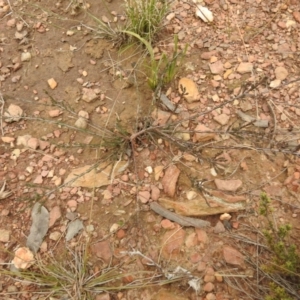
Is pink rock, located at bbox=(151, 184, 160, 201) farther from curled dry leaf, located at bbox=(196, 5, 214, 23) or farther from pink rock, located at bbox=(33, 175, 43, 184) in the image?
curled dry leaf, located at bbox=(196, 5, 214, 23)

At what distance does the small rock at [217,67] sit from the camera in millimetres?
2105

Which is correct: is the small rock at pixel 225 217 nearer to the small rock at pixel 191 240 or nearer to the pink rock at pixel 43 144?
the small rock at pixel 191 240

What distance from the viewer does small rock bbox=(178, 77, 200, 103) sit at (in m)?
2.04

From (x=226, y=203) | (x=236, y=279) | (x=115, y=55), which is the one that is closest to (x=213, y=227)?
(x=226, y=203)

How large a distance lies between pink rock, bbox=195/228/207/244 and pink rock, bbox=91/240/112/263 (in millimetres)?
375

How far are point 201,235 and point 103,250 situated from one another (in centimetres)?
41

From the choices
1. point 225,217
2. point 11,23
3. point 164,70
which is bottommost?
point 225,217

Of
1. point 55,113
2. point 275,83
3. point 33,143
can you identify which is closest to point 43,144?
point 33,143

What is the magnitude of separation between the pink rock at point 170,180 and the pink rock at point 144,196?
8 cm

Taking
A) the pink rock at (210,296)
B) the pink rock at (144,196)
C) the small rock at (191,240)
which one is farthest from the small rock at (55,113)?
the pink rock at (210,296)

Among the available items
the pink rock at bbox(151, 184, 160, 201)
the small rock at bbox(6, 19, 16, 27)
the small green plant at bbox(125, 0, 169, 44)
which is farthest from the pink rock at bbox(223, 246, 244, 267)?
the small rock at bbox(6, 19, 16, 27)

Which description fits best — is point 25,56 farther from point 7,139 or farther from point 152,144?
point 152,144

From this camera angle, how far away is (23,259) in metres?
1.74

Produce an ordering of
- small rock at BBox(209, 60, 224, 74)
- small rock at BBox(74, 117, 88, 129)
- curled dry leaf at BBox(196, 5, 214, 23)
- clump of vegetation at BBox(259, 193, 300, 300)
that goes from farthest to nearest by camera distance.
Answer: curled dry leaf at BBox(196, 5, 214, 23)
small rock at BBox(209, 60, 224, 74)
small rock at BBox(74, 117, 88, 129)
clump of vegetation at BBox(259, 193, 300, 300)
